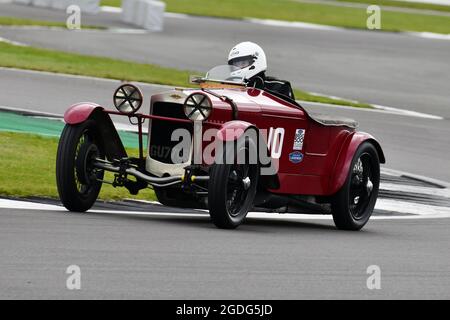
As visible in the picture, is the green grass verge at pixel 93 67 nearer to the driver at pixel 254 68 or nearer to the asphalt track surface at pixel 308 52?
the asphalt track surface at pixel 308 52

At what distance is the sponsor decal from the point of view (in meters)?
10.9

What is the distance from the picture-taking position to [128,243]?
8.66 m

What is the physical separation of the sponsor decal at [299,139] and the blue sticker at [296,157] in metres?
0.04

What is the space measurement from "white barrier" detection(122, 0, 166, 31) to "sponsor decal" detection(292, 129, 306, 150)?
76.1ft

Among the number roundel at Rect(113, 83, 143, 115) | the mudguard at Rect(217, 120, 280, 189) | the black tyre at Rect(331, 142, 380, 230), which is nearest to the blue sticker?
the mudguard at Rect(217, 120, 280, 189)

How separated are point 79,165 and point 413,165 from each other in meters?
7.66

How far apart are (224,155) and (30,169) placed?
3.63 meters

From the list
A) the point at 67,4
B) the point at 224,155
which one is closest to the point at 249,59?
the point at 224,155

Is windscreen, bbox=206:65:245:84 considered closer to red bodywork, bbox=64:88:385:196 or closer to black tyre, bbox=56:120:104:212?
red bodywork, bbox=64:88:385:196

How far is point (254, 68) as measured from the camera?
11.3m

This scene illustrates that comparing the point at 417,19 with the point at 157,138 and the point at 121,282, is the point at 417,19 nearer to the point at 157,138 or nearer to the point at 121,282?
the point at 157,138

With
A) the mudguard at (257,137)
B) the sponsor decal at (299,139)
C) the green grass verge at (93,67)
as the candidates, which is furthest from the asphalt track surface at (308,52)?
the mudguard at (257,137)
